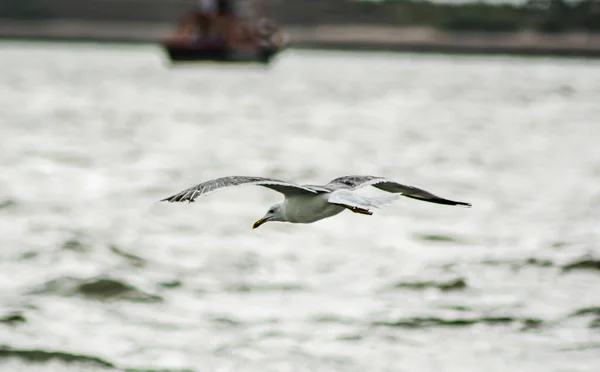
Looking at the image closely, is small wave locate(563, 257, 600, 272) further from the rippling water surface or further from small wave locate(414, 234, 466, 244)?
small wave locate(414, 234, 466, 244)

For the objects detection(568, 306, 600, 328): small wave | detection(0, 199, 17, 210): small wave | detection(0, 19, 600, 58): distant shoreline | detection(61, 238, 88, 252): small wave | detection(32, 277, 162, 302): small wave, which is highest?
detection(568, 306, 600, 328): small wave

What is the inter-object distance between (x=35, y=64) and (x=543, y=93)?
31.9 m

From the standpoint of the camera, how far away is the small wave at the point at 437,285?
47.8 feet

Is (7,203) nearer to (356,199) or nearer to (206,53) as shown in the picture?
(356,199)

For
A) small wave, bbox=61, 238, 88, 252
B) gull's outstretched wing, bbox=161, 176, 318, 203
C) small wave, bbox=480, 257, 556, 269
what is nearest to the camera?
gull's outstretched wing, bbox=161, 176, 318, 203

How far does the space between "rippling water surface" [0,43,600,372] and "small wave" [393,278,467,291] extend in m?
0.02

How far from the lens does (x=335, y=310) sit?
1355cm

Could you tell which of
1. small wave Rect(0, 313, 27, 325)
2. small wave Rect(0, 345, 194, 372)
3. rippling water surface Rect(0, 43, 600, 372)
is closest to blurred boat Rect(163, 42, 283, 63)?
rippling water surface Rect(0, 43, 600, 372)

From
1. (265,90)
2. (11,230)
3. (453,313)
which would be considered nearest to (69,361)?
(453,313)

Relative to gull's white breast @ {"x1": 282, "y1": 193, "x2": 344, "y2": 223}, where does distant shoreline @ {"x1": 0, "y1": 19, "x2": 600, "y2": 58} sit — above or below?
below

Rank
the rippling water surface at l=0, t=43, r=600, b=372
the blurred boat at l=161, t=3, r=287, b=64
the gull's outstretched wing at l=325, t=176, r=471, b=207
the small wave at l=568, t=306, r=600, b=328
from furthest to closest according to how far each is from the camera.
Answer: the blurred boat at l=161, t=3, r=287, b=64 < the small wave at l=568, t=306, r=600, b=328 < the rippling water surface at l=0, t=43, r=600, b=372 < the gull's outstretched wing at l=325, t=176, r=471, b=207

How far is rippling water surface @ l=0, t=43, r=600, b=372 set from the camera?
12203 mm

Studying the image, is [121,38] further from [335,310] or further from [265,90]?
[335,310]

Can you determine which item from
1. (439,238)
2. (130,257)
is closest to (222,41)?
(439,238)
